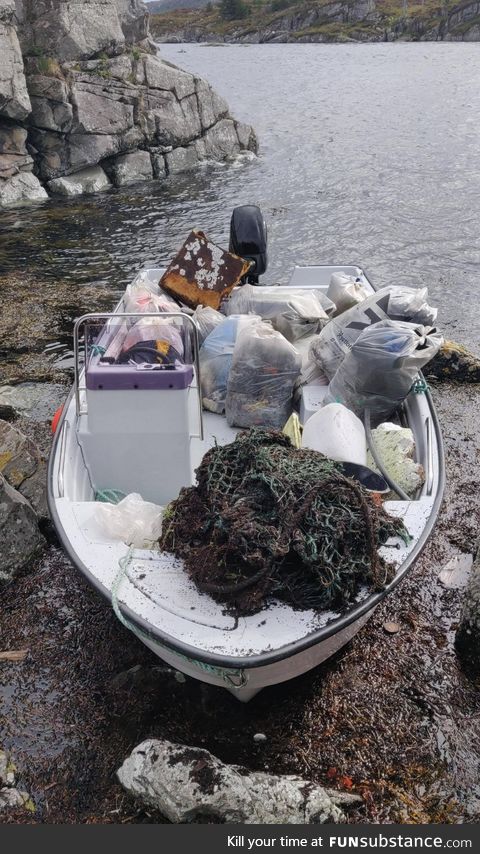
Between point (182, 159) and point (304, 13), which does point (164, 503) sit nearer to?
point (182, 159)

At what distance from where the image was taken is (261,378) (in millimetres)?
5574

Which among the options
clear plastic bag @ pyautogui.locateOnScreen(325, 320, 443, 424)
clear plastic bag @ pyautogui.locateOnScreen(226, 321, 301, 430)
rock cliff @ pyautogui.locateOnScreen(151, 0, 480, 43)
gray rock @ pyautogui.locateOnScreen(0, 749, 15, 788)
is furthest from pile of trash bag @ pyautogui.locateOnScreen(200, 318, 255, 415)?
rock cliff @ pyautogui.locateOnScreen(151, 0, 480, 43)

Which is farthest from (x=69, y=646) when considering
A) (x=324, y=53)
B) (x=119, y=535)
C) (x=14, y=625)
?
(x=324, y=53)

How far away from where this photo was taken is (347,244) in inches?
608

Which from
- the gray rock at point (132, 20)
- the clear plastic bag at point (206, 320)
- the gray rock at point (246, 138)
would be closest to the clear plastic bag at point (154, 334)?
the clear plastic bag at point (206, 320)

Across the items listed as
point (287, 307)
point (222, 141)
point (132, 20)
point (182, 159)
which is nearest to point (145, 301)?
point (287, 307)

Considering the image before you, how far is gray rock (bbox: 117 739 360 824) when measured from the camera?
343 cm

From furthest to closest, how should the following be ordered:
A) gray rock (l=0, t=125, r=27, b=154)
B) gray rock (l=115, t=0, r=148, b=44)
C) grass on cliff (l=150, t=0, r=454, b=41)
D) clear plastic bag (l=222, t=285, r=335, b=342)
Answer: grass on cliff (l=150, t=0, r=454, b=41)
gray rock (l=115, t=0, r=148, b=44)
gray rock (l=0, t=125, r=27, b=154)
clear plastic bag (l=222, t=285, r=335, b=342)

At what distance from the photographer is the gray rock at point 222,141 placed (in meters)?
23.3

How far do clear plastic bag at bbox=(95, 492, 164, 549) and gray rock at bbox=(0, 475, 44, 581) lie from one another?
1.28m

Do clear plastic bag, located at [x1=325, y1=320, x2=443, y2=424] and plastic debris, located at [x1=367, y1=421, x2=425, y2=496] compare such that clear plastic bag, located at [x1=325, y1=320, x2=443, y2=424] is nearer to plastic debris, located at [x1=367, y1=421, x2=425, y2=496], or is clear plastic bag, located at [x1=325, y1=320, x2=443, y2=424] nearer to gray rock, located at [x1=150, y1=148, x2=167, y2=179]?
plastic debris, located at [x1=367, y1=421, x2=425, y2=496]

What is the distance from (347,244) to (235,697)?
12842 mm

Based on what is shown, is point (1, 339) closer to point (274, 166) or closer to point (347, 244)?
point (347, 244)

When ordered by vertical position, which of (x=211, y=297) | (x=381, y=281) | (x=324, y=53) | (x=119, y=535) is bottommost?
(x=381, y=281)
